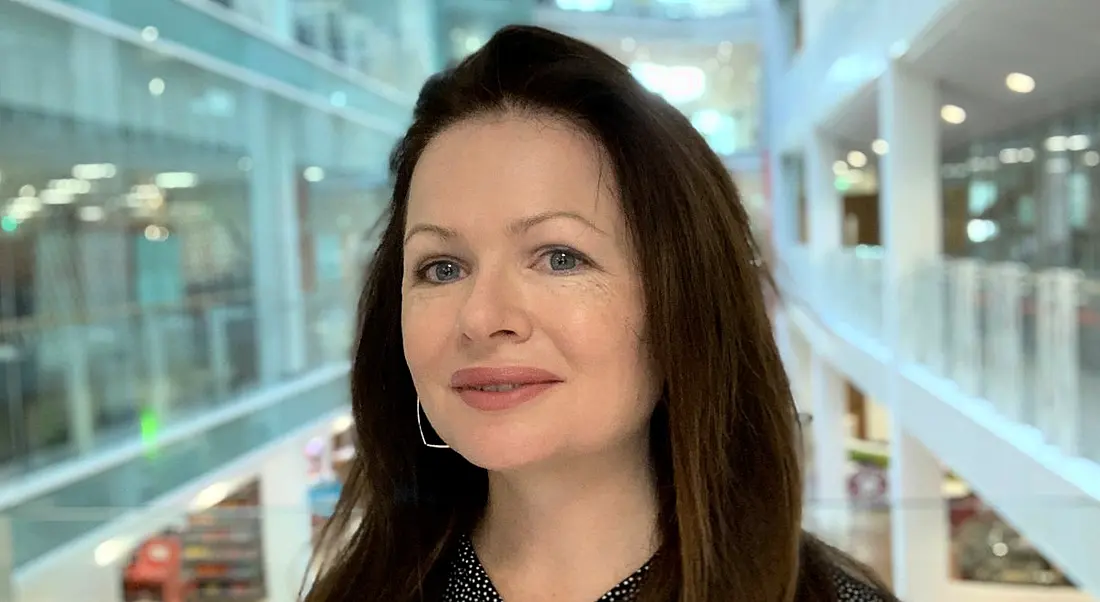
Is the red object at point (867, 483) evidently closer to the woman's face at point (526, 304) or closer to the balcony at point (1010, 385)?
the balcony at point (1010, 385)

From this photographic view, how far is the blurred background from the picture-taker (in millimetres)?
→ 2664

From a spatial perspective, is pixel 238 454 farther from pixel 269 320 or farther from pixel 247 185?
pixel 247 185

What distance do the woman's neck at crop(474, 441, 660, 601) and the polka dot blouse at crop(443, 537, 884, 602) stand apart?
1 centimetres

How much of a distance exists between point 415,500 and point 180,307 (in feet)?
14.2

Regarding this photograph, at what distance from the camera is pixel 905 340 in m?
3.84

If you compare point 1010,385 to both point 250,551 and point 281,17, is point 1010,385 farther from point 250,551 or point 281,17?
point 281,17

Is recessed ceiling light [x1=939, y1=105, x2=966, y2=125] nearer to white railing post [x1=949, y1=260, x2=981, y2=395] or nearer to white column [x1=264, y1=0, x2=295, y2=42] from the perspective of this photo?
white railing post [x1=949, y1=260, x2=981, y2=395]

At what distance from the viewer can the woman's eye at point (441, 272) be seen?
0.85 m

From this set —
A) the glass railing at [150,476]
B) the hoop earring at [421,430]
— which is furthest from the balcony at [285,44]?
the hoop earring at [421,430]

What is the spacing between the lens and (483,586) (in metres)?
0.94

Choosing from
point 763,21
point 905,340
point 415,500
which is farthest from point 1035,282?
point 763,21

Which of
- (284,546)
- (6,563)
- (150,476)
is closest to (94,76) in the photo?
(150,476)

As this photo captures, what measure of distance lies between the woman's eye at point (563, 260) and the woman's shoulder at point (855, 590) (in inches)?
16.8

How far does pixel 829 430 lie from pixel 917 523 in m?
2.75
